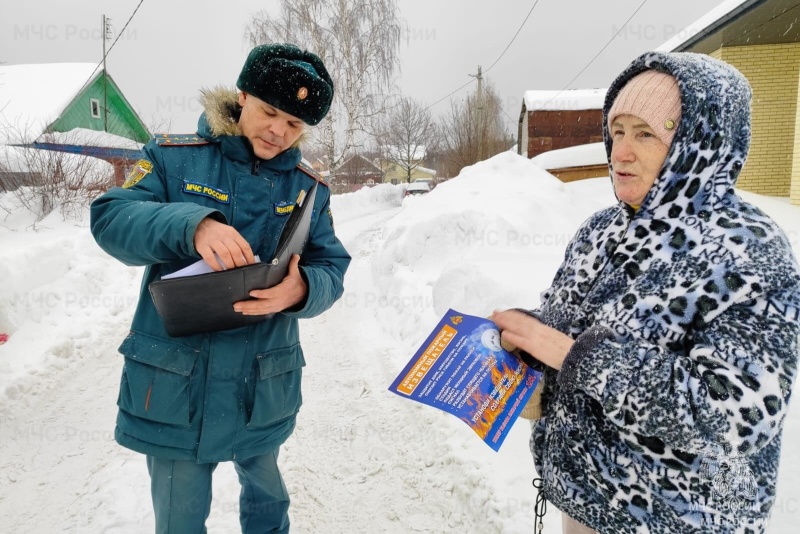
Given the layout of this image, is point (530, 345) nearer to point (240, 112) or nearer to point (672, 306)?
point (672, 306)

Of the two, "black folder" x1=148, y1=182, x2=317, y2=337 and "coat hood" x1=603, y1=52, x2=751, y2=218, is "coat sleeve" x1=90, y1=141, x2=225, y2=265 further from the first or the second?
"coat hood" x1=603, y1=52, x2=751, y2=218

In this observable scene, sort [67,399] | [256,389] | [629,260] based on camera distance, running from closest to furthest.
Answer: [629,260]
[256,389]
[67,399]

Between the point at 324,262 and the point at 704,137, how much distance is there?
4.63ft

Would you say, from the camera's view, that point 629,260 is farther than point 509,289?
No

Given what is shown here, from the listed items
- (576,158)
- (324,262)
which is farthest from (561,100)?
(324,262)

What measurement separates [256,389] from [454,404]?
2.70ft

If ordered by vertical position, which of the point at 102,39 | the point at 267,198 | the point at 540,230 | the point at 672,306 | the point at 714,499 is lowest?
the point at 540,230

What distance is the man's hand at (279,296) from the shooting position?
1568 mm

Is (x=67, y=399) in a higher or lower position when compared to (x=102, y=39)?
lower

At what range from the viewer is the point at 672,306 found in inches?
46.5

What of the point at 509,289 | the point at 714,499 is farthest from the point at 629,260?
the point at 509,289

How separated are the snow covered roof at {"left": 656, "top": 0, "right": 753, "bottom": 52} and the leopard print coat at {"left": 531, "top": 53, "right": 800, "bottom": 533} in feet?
25.5

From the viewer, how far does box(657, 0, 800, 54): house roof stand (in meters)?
8.23

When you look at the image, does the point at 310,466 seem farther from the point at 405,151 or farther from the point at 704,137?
the point at 405,151
